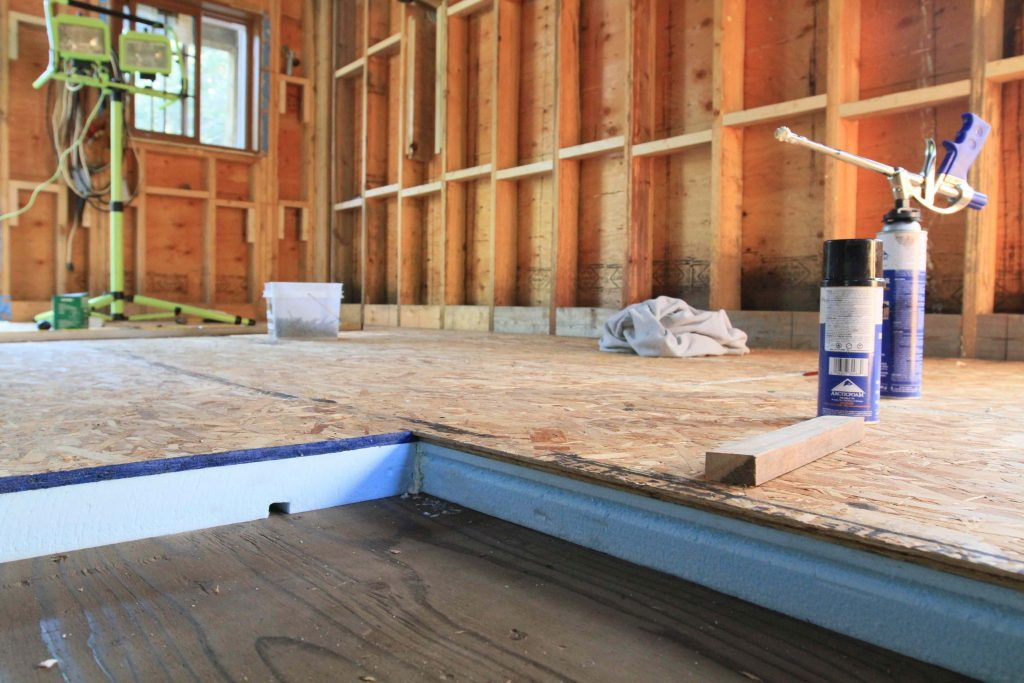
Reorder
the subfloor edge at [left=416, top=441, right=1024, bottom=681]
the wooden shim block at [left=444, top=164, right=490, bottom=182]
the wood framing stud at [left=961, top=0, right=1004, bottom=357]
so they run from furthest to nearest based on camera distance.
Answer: the wooden shim block at [left=444, top=164, right=490, bottom=182]
the wood framing stud at [left=961, top=0, right=1004, bottom=357]
the subfloor edge at [left=416, top=441, right=1024, bottom=681]

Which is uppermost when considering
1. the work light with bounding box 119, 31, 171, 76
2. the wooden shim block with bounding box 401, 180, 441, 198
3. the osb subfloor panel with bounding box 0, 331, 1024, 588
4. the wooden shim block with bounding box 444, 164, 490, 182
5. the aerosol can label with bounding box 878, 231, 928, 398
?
the work light with bounding box 119, 31, 171, 76

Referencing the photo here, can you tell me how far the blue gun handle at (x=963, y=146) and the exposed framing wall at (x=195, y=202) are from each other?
5.99 metres

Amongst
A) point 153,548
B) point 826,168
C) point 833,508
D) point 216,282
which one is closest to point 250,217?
point 216,282

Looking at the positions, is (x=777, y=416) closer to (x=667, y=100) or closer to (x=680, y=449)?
(x=680, y=449)

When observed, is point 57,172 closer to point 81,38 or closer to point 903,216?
point 81,38

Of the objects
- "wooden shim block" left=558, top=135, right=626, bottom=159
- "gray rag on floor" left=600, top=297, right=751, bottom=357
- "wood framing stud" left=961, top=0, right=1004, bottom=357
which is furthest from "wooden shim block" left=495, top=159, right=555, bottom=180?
"wood framing stud" left=961, top=0, right=1004, bottom=357

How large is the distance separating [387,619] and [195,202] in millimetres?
6532

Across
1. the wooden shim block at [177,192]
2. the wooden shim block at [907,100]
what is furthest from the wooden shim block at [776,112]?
the wooden shim block at [177,192]

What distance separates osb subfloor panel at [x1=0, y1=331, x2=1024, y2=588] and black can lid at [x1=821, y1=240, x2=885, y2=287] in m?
0.27

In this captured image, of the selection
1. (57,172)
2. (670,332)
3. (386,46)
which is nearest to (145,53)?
(57,172)

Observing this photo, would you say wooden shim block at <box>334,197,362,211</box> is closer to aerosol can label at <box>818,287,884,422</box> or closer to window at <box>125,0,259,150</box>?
window at <box>125,0,259,150</box>

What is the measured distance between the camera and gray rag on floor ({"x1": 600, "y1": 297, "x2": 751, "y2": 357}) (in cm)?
302

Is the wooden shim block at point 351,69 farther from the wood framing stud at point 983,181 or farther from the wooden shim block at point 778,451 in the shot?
the wooden shim block at point 778,451

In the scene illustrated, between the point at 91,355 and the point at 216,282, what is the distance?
3.90 m
